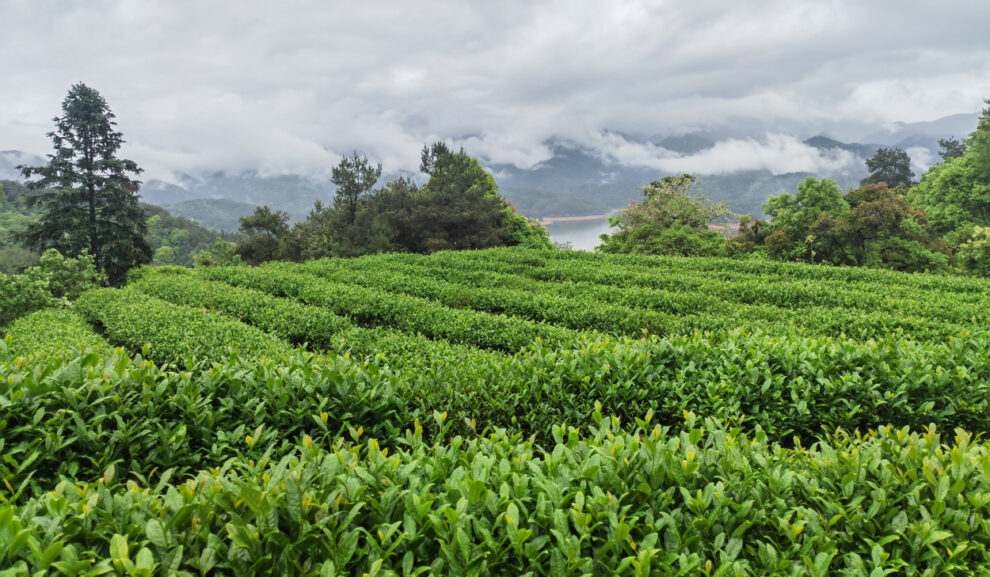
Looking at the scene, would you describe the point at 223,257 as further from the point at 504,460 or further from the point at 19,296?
the point at 504,460

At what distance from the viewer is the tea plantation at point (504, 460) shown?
75.1 inches

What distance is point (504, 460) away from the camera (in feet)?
8.16

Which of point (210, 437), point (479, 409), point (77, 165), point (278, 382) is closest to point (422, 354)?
A: point (479, 409)

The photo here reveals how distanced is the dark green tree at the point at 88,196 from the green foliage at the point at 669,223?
29.7 meters

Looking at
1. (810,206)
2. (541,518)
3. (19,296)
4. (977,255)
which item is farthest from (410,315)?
(977,255)

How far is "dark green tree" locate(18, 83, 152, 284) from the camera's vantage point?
895 inches

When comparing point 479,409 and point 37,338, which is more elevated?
point 37,338

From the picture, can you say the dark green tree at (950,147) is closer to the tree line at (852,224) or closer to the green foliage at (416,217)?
the tree line at (852,224)

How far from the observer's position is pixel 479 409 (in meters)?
4.41

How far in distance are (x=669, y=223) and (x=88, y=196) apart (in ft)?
116

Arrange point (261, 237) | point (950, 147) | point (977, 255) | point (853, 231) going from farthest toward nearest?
1. point (950, 147)
2. point (261, 237)
3. point (853, 231)
4. point (977, 255)

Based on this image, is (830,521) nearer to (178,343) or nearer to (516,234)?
(178,343)

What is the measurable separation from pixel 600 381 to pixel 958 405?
139 inches

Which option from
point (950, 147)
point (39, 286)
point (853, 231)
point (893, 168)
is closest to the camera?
point (39, 286)
